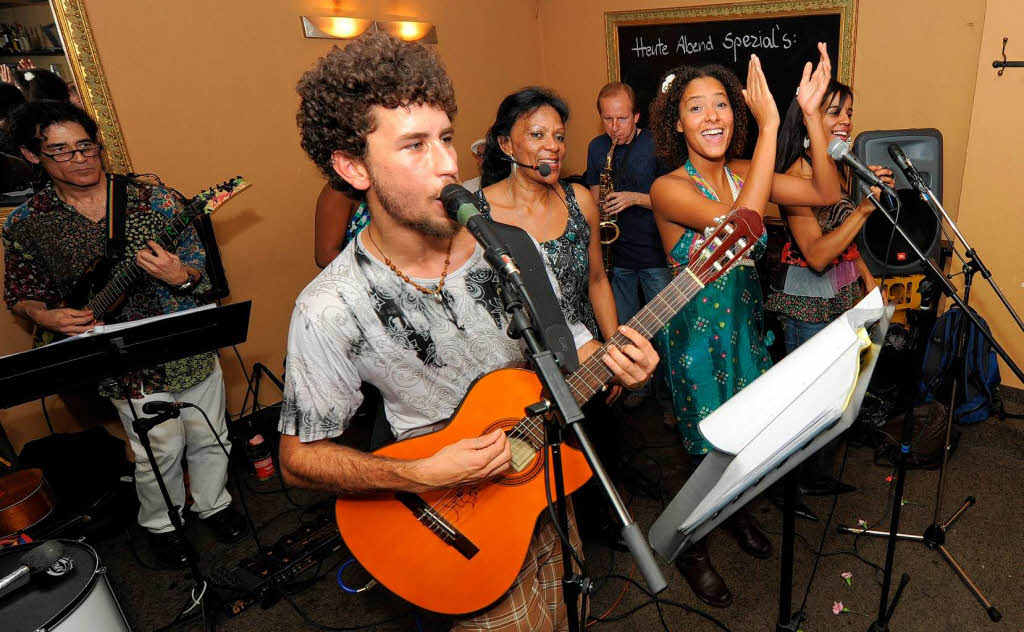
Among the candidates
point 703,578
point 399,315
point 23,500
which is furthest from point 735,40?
point 23,500

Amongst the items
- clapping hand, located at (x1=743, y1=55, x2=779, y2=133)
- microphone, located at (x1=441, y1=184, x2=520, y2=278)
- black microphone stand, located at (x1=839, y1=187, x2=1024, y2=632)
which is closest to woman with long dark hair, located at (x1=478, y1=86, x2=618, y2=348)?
clapping hand, located at (x1=743, y1=55, x2=779, y2=133)

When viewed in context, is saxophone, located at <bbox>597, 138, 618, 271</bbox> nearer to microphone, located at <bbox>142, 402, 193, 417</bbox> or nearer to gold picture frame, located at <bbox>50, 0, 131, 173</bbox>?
microphone, located at <bbox>142, 402, 193, 417</bbox>

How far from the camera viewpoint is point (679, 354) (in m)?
2.27

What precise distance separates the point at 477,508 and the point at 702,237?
1.25m

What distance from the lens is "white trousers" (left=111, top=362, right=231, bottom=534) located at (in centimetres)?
Answer: 279

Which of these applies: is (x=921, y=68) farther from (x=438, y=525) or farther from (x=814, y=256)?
(x=438, y=525)

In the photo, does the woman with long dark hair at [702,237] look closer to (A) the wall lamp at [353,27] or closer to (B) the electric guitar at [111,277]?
(B) the electric guitar at [111,277]

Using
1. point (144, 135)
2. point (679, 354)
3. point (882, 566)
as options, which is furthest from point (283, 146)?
point (882, 566)

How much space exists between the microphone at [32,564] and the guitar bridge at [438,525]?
1.01 metres

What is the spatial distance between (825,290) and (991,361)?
5.21ft

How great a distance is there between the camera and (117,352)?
1952 mm

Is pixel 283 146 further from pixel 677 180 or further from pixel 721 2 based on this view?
pixel 721 2

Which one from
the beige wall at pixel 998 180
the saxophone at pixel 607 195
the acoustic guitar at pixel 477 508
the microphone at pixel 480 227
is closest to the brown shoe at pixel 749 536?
the acoustic guitar at pixel 477 508

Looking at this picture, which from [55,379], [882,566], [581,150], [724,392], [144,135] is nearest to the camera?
[55,379]
